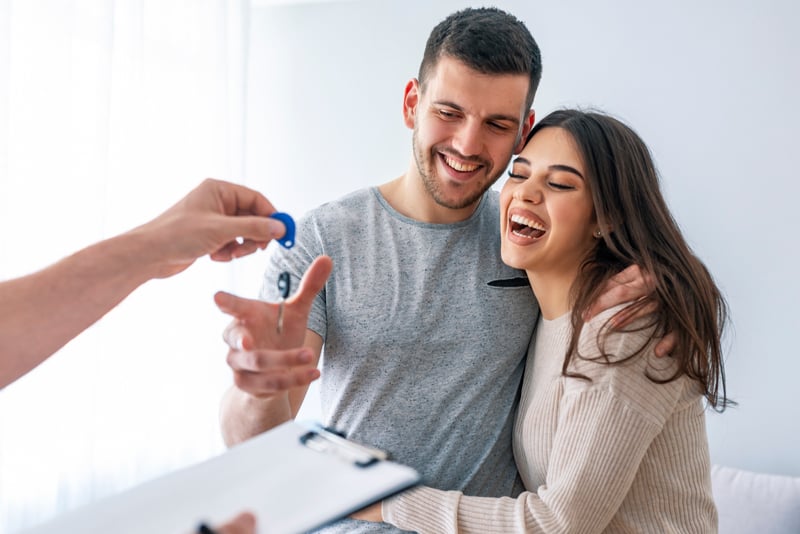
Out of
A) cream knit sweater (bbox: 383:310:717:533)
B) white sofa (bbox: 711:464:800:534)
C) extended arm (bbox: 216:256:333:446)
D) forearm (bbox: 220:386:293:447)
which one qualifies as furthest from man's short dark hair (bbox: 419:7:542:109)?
white sofa (bbox: 711:464:800:534)

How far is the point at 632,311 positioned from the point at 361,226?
0.63m

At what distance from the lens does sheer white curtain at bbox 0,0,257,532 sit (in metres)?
2.20

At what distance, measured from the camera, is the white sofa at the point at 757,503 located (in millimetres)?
2389

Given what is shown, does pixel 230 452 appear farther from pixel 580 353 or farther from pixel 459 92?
pixel 459 92

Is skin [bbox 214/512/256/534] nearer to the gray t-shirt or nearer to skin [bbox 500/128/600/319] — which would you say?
the gray t-shirt

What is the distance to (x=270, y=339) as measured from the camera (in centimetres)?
110

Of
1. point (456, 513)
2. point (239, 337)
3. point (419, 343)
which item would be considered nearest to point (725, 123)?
point (419, 343)

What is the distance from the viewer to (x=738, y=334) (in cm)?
264

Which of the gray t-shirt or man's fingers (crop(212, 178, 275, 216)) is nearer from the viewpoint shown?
man's fingers (crop(212, 178, 275, 216))

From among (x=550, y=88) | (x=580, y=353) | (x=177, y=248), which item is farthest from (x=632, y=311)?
(x=550, y=88)

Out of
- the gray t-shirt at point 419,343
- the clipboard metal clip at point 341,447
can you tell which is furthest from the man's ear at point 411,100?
the clipboard metal clip at point 341,447

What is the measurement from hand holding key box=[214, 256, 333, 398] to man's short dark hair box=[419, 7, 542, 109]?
2.39ft

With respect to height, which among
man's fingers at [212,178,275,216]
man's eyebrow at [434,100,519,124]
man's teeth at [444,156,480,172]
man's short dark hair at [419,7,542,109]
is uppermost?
man's short dark hair at [419,7,542,109]

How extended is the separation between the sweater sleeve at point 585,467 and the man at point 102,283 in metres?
0.50
